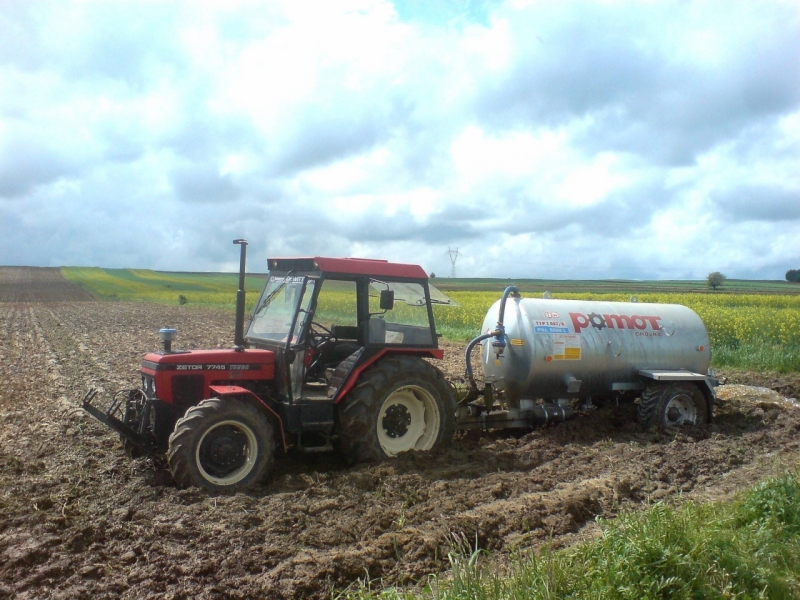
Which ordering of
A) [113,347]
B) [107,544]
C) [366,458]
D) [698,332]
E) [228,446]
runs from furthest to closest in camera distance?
1. [113,347]
2. [698,332]
3. [366,458]
4. [228,446]
5. [107,544]

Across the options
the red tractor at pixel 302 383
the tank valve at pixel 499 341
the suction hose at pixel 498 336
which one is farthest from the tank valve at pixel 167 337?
the tank valve at pixel 499 341

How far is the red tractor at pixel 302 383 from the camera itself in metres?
6.86

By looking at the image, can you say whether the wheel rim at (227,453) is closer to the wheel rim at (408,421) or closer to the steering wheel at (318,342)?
the steering wheel at (318,342)

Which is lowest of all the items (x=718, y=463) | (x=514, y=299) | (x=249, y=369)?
(x=718, y=463)

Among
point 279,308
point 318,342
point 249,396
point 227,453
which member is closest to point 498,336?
point 318,342

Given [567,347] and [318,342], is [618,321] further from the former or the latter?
[318,342]

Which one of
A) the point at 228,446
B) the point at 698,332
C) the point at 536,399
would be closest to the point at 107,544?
the point at 228,446

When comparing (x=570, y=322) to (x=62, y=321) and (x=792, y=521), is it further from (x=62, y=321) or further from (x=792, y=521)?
(x=62, y=321)

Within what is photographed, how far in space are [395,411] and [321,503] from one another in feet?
6.09

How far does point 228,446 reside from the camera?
6816 mm

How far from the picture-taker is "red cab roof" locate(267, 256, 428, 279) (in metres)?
7.75

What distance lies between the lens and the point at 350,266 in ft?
25.9

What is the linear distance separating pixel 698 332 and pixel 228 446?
7.76 metres

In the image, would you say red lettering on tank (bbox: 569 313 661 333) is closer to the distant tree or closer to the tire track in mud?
the tire track in mud
